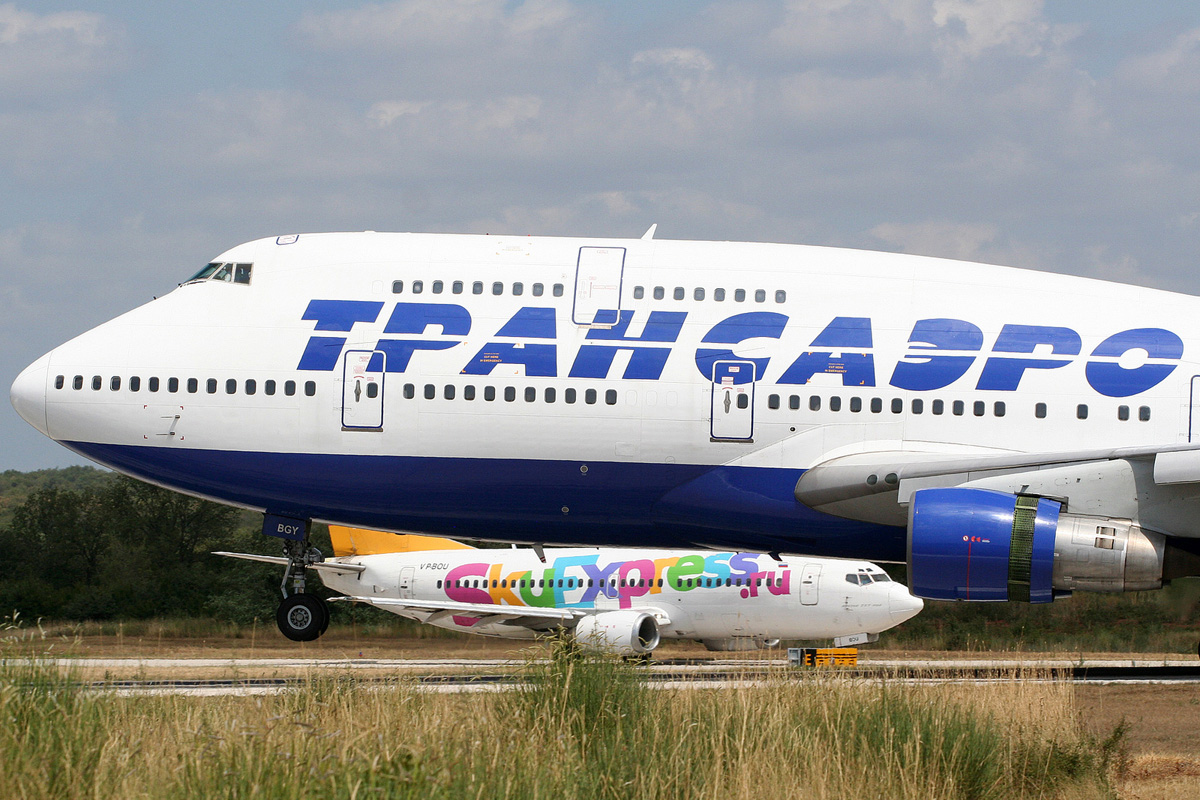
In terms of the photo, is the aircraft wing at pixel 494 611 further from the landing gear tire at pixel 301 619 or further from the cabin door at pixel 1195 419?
the cabin door at pixel 1195 419

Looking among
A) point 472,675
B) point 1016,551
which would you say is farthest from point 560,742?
point 472,675

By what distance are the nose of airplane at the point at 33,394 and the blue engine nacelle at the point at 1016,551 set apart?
43.2 ft

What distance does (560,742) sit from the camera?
10.4m

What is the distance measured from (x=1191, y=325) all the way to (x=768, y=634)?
71.3 ft

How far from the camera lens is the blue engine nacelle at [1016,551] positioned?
677 inches

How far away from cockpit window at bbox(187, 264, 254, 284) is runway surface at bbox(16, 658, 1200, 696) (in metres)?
5.98

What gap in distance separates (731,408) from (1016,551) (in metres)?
4.44

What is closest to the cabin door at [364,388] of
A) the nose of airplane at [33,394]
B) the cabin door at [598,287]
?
the cabin door at [598,287]

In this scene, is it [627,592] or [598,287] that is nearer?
[598,287]

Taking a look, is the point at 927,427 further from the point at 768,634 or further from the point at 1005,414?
the point at 768,634

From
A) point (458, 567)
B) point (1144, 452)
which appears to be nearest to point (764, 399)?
point (1144, 452)

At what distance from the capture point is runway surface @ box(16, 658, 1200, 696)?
46.2 ft

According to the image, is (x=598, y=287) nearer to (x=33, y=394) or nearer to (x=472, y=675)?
(x=472, y=675)

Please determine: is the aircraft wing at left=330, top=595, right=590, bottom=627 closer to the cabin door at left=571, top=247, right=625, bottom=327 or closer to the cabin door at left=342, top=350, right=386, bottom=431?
the cabin door at left=342, top=350, right=386, bottom=431
